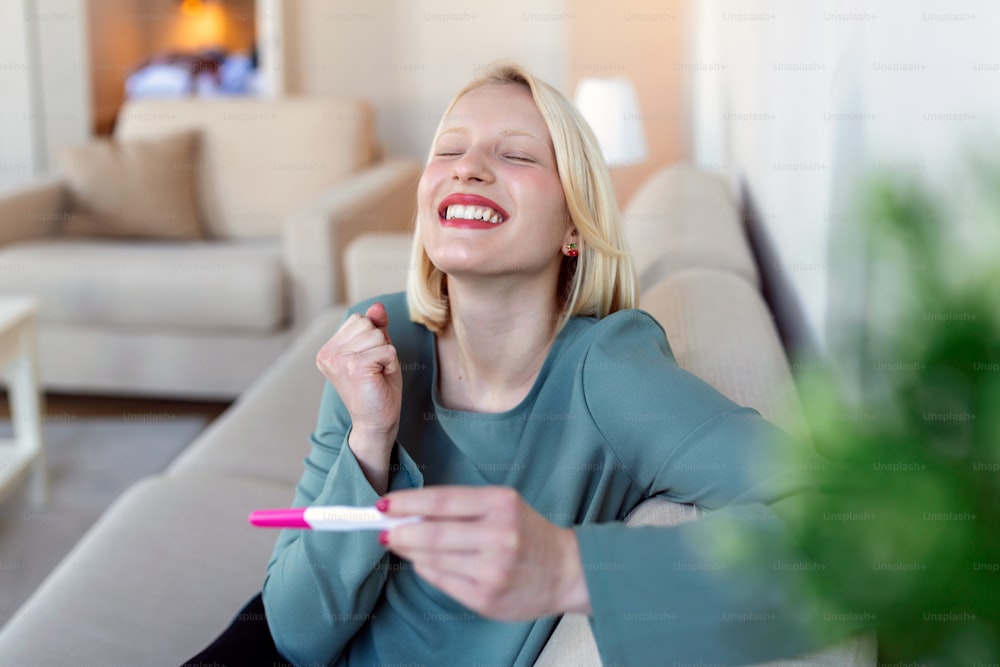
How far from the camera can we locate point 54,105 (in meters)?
5.16

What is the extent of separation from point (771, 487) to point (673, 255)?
1.02 m

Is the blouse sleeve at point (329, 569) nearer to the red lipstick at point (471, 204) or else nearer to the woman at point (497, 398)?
the woman at point (497, 398)

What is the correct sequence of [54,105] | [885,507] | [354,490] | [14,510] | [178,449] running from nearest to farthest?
[885,507] < [354,490] < [14,510] < [178,449] < [54,105]

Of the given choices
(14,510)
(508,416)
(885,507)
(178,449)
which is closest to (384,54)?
(178,449)

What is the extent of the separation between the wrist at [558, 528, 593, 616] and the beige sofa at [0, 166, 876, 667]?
0.63ft

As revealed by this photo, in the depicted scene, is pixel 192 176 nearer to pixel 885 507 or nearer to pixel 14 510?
pixel 14 510

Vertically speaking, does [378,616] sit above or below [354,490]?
below

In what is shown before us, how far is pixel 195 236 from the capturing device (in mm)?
3471

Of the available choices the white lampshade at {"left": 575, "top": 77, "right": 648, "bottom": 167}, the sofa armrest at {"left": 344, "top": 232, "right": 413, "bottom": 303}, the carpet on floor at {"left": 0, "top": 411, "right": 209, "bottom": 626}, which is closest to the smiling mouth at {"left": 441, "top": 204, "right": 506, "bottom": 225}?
the carpet on floor at {"left": 0, "top": 411, "right": 209, "bottom": 626}

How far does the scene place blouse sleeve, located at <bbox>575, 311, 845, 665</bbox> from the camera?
0.28 meters

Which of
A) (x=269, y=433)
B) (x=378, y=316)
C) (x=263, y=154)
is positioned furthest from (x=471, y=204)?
(x=263, y=154)

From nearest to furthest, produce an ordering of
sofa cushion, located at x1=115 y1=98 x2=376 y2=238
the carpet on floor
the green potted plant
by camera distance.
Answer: the green potted plant, the carpet on floor, sofa cushion, located at x1=115 y1=98 x2=376 y2=238

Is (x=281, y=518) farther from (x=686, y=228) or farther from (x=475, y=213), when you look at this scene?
(x=686, y=228)

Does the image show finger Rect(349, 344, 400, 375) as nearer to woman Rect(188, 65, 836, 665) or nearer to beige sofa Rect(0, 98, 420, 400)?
woman Rect(188, 65, 836, 665)
